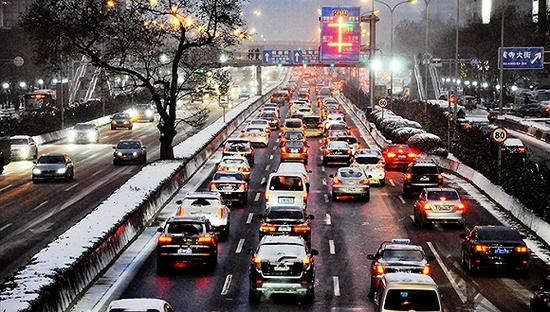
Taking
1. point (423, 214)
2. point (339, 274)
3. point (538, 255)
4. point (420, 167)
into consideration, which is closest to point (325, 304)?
point (339, 274)

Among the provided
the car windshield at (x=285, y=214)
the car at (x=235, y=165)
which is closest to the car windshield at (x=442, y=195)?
the car windshield at (x=285, y=214)

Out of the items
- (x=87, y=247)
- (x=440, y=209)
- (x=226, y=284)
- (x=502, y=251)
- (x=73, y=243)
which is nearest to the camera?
(x=87, y=247)

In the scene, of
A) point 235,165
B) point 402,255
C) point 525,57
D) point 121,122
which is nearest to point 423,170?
point 235,165

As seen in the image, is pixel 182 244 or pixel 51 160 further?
pixel 51 160

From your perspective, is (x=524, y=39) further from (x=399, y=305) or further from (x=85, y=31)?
(x=399, y=305)

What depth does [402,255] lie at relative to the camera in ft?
86.3

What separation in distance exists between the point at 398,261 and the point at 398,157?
35328 mm

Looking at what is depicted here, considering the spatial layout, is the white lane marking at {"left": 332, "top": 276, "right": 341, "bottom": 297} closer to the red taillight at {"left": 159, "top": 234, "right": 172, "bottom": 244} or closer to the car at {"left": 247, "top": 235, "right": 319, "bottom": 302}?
the car at {"left": 247, "top": 235, "right": 319, "bottom": 302}

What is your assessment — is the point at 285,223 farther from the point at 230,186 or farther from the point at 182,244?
the point at 230,186

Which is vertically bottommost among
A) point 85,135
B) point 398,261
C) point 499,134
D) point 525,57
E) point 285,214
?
point 85,135

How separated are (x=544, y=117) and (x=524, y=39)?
21010mm

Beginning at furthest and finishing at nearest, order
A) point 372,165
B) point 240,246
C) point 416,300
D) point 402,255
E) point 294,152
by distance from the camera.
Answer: point 294,152, point 372,165, point 240,246, point 402,255, point 416,300

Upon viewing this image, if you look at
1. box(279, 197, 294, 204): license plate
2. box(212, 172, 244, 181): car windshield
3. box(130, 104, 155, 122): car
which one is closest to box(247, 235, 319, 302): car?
box(279, 197, 294, 204): license plate

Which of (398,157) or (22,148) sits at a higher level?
(22,148)
